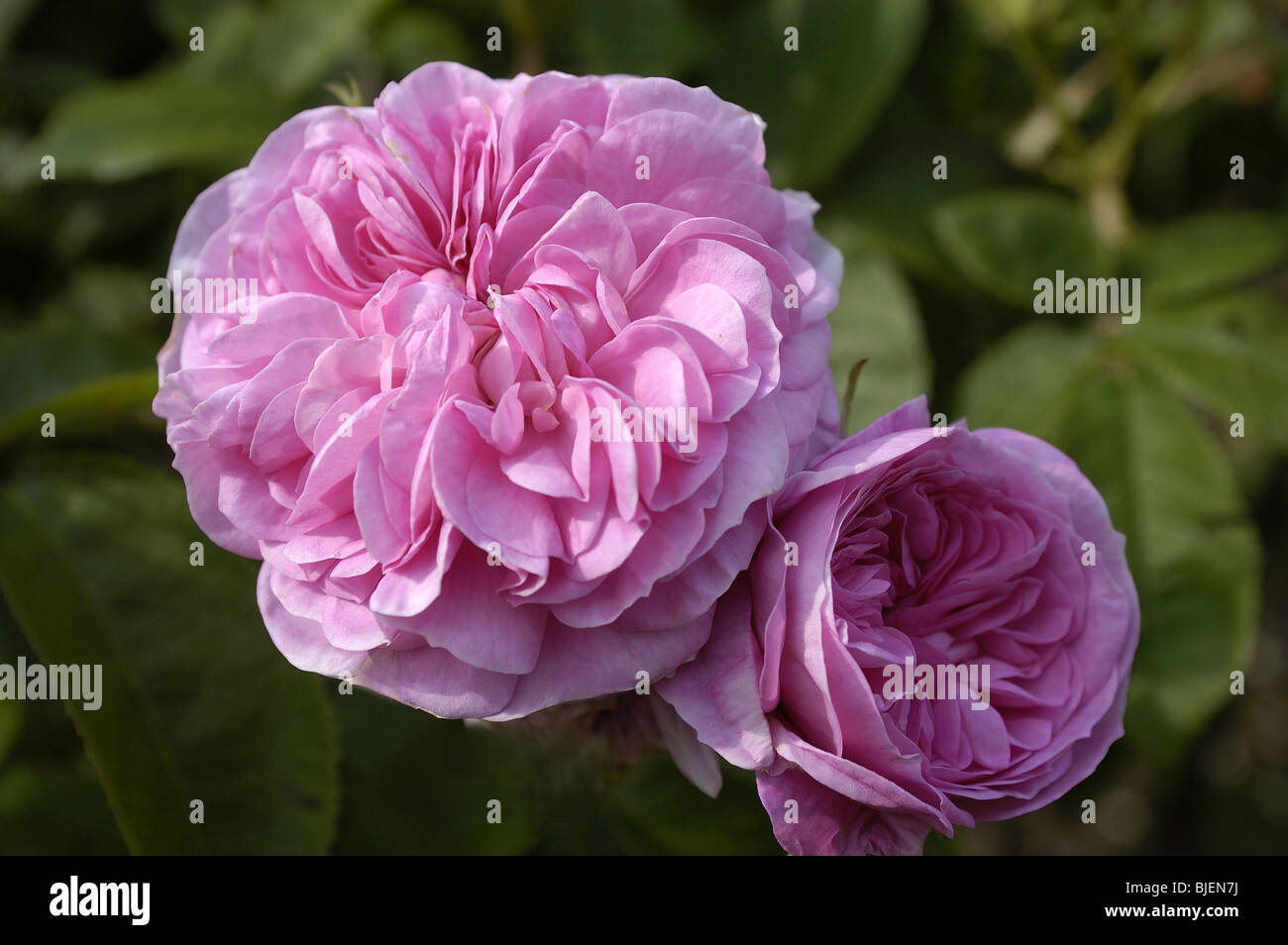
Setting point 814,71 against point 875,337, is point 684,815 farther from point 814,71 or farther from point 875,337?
point 814,71

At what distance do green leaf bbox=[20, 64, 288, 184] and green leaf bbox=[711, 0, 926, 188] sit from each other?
52 centimetres

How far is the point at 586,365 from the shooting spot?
→ 1.98 ft

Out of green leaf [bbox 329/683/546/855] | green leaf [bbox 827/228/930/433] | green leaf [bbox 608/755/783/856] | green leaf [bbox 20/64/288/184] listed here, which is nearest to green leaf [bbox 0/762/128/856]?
green leaf [bbox 329/683/546/855]

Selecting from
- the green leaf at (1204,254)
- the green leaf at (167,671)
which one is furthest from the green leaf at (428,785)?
the green leaf at (1204,254)

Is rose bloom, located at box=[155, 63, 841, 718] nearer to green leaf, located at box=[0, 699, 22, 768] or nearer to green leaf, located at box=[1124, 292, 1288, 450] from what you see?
green leaf, located at box=[0, 699, 22, 768]

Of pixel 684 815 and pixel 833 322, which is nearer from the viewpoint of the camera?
pixel 684 815

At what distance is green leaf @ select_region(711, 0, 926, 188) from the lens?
118cm

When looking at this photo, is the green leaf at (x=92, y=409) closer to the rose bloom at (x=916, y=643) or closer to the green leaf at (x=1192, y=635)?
the rose bloom at (x=916, y=643)

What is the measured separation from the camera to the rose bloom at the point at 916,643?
0.60 meters

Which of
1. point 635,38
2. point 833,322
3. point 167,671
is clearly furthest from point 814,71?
point 167,671

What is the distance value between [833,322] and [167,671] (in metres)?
0.66

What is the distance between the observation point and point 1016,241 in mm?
1123
